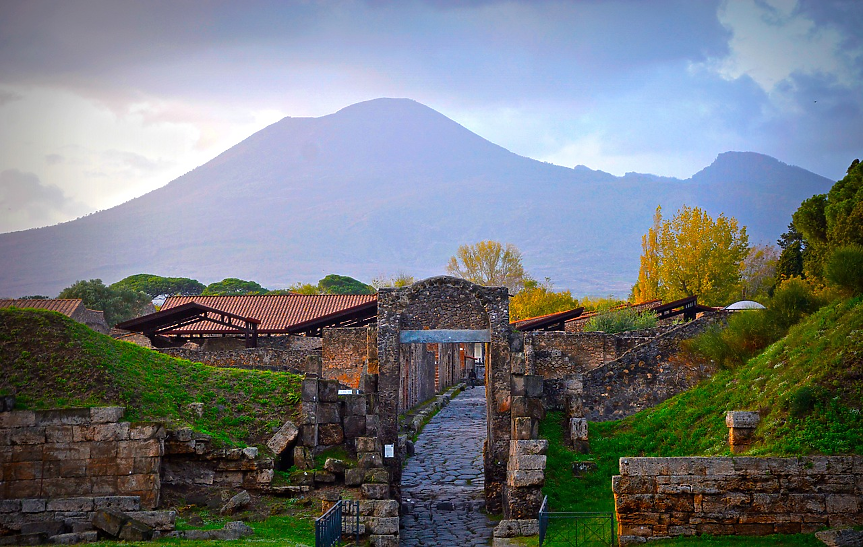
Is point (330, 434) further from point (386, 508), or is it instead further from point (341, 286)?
point (341, 286)

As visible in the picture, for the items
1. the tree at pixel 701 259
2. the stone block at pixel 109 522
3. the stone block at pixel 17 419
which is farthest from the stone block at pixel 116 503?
the tree at pixel 701 259

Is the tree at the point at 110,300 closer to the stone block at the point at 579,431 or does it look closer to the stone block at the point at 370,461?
the stone block at the point at 370,461

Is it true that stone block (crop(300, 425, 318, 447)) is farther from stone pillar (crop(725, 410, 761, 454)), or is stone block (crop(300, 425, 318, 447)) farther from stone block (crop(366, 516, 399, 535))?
stone pillar (crop(725, 410, 761, 454))

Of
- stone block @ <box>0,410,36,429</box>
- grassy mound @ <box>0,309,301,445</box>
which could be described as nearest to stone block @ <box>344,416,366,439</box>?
grassy mound @ <box>0,309,301,445</box>

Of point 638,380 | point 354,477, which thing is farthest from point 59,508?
point 638,380

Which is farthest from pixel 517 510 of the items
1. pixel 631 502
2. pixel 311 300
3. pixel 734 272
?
pixel 734 272

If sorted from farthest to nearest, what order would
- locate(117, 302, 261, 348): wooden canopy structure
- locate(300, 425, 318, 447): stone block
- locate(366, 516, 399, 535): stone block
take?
1. locate(117, 302, 261, 348): wooden canopy structure
2. locate(300, 425, 318, 447): stone block
3. locate(366, 516, 399, 535): stone block

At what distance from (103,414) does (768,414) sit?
1233 centimetres

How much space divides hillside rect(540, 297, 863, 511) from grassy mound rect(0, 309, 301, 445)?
6.58 meters

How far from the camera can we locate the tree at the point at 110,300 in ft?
247

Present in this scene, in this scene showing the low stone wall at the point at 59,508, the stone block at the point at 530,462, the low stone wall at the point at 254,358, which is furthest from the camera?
the low stone wall at the point at 254,358

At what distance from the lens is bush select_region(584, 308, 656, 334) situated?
1446 inches

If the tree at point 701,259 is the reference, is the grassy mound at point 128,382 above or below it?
below

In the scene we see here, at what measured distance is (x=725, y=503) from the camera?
12672 millimetres
